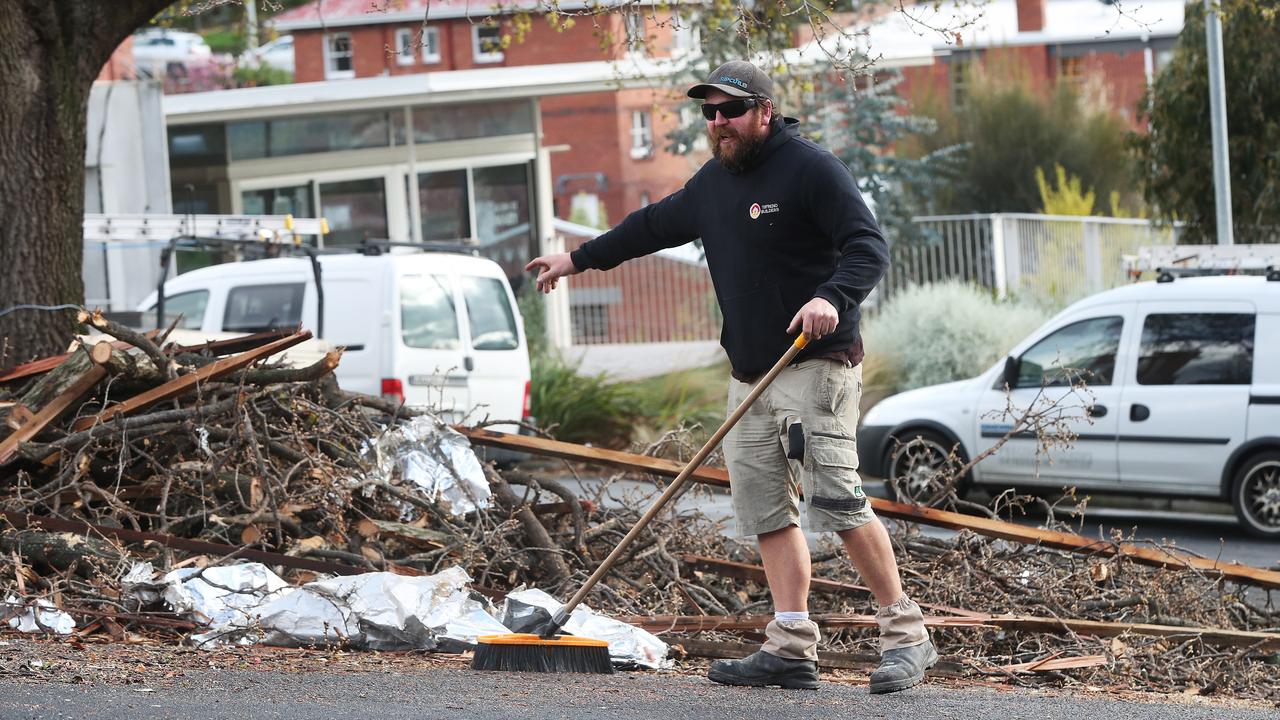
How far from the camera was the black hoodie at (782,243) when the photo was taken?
17.5 feet

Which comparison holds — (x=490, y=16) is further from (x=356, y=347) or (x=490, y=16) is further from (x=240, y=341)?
(x=356, y=347)

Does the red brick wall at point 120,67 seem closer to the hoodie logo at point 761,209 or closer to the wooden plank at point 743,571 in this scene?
the wooden plank at point 743,571

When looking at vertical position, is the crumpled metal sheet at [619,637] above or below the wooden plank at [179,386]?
below

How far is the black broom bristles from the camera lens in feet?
17.9

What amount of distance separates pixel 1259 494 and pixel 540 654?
735 cm

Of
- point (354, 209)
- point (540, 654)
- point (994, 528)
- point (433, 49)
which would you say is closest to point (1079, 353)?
point (994, 528)

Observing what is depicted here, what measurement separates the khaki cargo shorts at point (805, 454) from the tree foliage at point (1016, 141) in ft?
85.6

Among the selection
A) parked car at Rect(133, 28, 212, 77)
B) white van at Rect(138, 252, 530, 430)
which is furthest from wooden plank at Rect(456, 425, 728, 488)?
parked car at Rect(133, 28, 212, 77)

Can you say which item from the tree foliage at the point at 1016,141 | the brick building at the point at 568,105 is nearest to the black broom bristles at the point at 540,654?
the tree foliage at the point at 1016,141

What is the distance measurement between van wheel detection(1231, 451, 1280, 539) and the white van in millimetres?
5425

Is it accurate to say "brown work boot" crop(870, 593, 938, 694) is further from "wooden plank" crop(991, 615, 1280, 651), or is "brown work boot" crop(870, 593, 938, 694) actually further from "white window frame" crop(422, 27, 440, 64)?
"white window frame" crop(422, 27, 440, 64)

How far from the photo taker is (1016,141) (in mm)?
31703

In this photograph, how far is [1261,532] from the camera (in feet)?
36.8

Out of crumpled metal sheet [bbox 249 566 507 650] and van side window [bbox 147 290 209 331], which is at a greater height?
van side window [bbox 147 290 209 331]
